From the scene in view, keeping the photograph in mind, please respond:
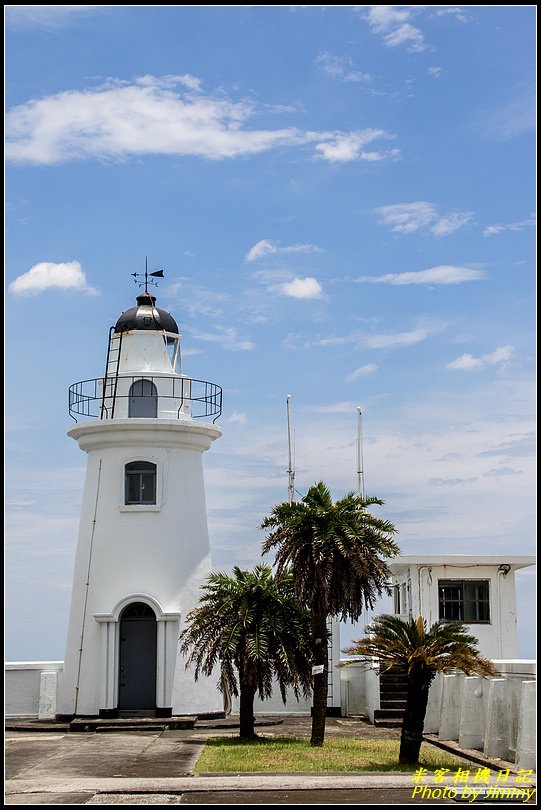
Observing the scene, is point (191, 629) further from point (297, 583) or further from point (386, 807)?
point (386, 807)

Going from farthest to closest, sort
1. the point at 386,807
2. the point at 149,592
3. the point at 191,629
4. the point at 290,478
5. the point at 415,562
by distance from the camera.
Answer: the point at 290,478 < the point at 415,562 < the point at 149,592 < the point at 191,629 < the point at 386,807

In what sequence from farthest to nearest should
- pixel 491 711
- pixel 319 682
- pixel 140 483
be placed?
pixel 140 483, pixel 319 682, pixel 491 711

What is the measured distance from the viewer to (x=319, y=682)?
2127 centimetres

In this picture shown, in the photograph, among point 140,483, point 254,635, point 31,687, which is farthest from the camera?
point 31,687

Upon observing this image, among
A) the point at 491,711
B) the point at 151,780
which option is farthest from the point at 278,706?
the point at 151,780

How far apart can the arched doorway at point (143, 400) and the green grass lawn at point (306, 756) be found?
9.06 m

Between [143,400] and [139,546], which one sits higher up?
[143,400]

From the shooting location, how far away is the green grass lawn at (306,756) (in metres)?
17.4

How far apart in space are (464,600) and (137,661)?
28.6ft

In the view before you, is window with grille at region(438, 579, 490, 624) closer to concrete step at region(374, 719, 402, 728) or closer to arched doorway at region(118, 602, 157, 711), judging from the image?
concrete step at region(374, 719, 402, 728)

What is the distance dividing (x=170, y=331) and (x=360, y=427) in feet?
21.4

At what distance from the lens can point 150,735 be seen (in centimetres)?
2403

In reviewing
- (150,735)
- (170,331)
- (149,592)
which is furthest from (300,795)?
(170,331)

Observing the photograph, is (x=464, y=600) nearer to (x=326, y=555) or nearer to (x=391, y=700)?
(x=391, y=700)
